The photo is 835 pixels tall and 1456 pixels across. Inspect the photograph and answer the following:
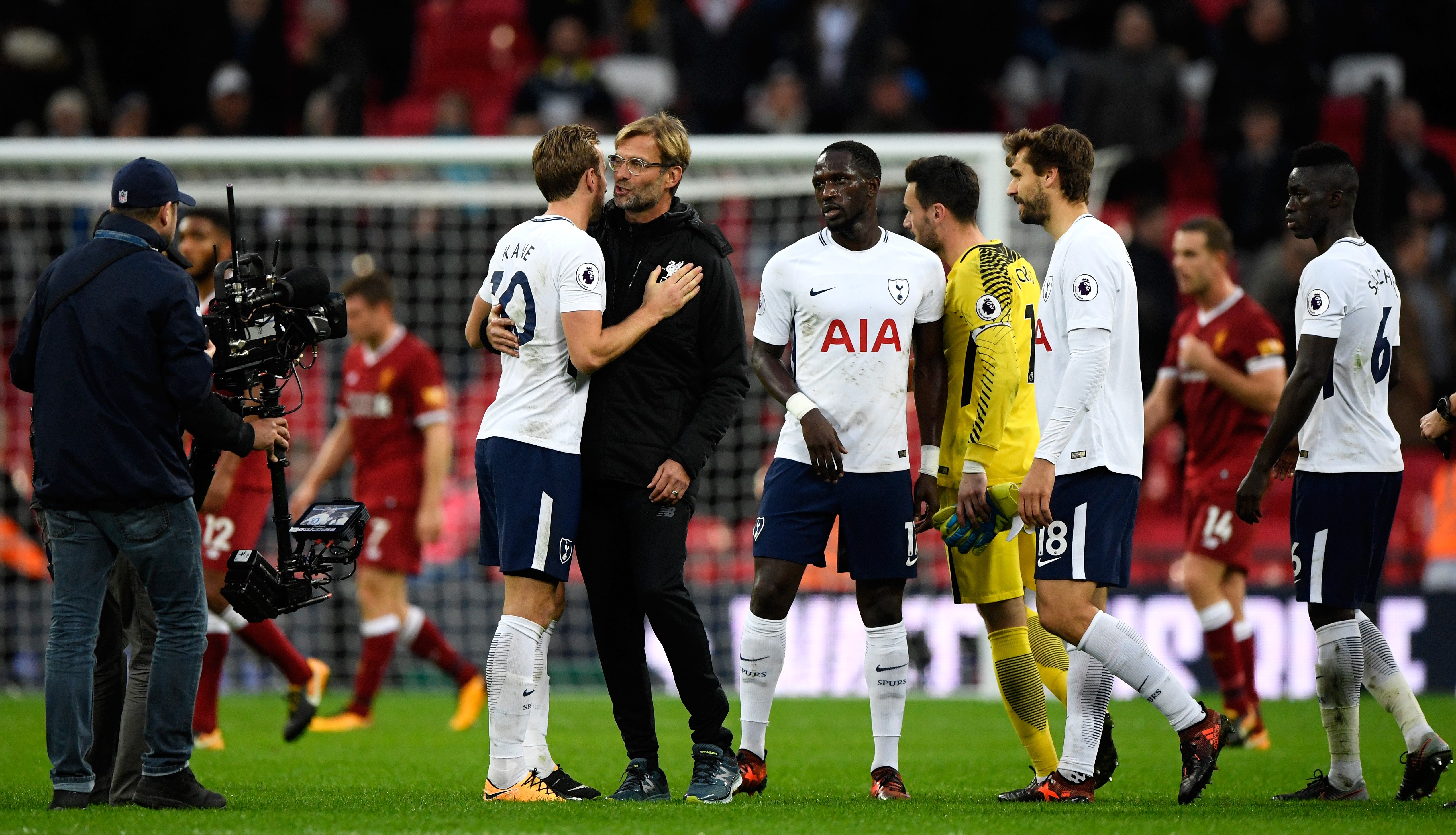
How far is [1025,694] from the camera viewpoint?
265 inches

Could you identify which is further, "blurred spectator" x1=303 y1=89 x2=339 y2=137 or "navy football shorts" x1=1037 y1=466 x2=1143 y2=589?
"blurred spectator" x1=303 y1=89 x2=339 y2=137

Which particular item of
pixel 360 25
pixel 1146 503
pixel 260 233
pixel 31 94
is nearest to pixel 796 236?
pixel 1146 503

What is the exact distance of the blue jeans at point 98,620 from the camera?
5.96 m

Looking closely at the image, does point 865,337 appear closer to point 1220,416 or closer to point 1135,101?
point 1220,416

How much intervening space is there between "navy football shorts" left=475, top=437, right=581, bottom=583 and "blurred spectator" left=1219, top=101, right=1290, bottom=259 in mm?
9609

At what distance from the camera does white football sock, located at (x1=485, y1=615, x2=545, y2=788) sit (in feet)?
20.4

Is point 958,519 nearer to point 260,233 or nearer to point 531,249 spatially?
point 531,249

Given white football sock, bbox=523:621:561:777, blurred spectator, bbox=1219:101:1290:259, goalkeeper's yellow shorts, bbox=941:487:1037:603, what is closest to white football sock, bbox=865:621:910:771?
goalkeeper's yellow shorts, bbox=941:487:1037:603

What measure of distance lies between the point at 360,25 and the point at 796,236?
23.7 feet

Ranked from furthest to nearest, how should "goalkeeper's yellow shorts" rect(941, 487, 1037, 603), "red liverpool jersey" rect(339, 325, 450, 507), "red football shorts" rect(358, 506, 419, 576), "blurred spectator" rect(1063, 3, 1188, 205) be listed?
"blurred spectator" rect(1063, 3, 1188, 205) < "red liverpool jersey" rect(339, 325, 450, 507) < "red football shorts" rect(358, 506, 419, 576) < "goalkeeper's yellow shorts" rect(941, 487, 1037, 603)

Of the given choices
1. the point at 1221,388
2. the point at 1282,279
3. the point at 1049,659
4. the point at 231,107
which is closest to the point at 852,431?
the point at 1049,659

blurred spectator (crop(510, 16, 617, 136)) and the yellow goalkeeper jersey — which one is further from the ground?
blurred spectator (crop(510, 16, 617, 136))

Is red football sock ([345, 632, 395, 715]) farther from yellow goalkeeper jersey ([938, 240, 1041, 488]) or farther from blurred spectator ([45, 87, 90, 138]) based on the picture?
blurred spectator ([45, 87, 90, 138])

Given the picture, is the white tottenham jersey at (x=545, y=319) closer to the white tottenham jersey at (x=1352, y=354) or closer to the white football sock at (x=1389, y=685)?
the white tottenham jersey at (x=1352, y=354)
